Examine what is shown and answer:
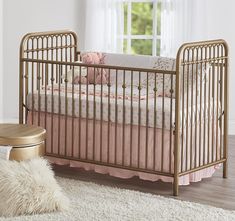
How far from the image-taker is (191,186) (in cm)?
466

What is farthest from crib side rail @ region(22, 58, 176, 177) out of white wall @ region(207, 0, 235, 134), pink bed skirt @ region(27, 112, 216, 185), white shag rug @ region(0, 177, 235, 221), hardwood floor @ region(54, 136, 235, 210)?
white wall @ region(207, 0, 235, 134)

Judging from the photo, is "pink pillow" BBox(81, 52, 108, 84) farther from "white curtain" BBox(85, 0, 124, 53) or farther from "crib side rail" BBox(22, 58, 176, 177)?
"white curtain" BBox(85, 0, 124, 53)

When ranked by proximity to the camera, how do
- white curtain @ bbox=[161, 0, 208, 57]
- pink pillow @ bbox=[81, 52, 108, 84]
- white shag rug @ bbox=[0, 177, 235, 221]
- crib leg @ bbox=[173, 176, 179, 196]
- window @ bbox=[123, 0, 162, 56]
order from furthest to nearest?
window @ bbox=[123, 0, 162, 56], white curtain @ bbox=[161, 0, 208, 57], pink pillow @ bbox=[81, 52, 108, 84], crib leg @ bbox=[173, 176, 179, 196], white shag rug @ bbox=[0, 177, 235, 221]

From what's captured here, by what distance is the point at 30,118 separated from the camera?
506cm

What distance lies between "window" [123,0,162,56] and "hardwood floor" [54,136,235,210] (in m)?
1.73

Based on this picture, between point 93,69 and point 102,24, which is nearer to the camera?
point 93,69

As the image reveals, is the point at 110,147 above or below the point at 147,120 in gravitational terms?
below

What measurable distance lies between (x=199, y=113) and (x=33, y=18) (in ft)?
7.80

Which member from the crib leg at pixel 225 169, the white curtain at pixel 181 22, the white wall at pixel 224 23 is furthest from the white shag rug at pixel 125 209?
the white wall at pixel 224 23

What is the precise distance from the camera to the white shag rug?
3924mm

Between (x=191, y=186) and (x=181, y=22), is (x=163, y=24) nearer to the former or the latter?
(x=181, y=22)

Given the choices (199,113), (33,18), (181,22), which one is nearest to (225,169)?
(199,113)

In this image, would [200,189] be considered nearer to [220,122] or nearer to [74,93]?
[220,122]

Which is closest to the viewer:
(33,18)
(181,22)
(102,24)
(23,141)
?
(23,141)
